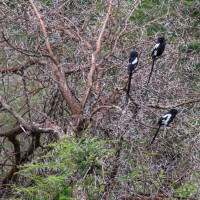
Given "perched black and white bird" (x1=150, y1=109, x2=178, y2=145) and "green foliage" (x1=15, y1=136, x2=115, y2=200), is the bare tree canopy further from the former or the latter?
"perched black and white bird" (x1=150, y1=109, x2=178, y2=145)

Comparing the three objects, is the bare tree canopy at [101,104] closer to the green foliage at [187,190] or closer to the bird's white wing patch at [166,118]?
the green foliage at [187,190]

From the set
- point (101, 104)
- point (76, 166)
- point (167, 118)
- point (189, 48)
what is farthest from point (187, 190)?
point (189, 48)

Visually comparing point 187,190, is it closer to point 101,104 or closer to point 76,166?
point 76,166

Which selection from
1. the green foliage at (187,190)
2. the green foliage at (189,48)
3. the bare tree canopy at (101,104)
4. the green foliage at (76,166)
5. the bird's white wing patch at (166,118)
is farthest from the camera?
the green foliage at (189,48)

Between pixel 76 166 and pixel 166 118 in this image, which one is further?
pixel 166 118

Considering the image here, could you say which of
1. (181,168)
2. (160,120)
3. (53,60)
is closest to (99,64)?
(53,60)


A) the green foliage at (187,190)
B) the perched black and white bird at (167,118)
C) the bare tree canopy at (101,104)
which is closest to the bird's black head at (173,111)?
the perched black and white bird at (167,118)

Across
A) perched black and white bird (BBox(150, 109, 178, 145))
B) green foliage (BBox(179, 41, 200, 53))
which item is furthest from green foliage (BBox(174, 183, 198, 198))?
green foliage (BBox(179, 41, 200, 53))

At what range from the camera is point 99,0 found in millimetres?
7766

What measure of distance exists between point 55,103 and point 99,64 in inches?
42.4

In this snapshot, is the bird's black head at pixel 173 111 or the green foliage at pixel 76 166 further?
the bird's black head at pixel 173 111

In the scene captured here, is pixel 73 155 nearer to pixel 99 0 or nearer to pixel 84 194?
pixel 84 194

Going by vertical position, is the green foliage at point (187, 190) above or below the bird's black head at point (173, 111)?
below

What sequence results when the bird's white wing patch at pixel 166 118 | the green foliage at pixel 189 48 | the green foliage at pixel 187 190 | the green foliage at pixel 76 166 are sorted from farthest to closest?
1. the green foliage at pixel 189 48
2. the bird's white wing patch at pixel 166 118
3. the green foliage at pixel 187 190
4. the green foliage at pixel 76 166
